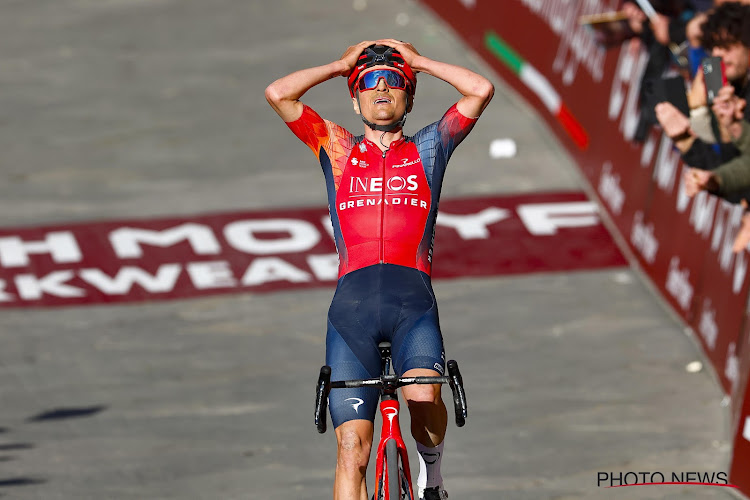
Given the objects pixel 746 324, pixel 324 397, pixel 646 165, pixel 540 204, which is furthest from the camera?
pixel 540 204

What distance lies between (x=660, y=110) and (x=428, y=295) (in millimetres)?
2995

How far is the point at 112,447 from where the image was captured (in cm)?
1073

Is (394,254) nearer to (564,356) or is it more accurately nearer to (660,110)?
(660,110)

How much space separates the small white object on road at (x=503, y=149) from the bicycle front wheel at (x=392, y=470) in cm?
976

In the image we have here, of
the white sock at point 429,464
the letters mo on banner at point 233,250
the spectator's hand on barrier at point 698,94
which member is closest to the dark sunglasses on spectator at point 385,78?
the white sock at point 429,464

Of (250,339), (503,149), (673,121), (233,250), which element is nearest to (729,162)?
(673,121)

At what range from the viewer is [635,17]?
1309 cm

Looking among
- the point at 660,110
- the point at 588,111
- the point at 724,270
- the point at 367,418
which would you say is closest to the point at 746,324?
the point at 724,270

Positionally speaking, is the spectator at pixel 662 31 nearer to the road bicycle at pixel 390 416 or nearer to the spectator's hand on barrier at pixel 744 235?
the spectator's hand on barrier at pixel 744 235

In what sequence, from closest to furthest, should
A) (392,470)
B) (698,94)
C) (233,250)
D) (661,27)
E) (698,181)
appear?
(392,470)
(698,181)
(698,94)
(661,27)
(233,250)

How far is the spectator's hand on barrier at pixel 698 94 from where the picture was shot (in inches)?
400

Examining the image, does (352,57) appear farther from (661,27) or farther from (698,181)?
(661,27)

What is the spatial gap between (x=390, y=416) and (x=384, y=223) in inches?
43.3

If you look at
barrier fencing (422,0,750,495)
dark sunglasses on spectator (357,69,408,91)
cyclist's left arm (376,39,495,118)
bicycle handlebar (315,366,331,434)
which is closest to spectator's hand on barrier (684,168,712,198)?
barrier fencing (422,0,750,495)
